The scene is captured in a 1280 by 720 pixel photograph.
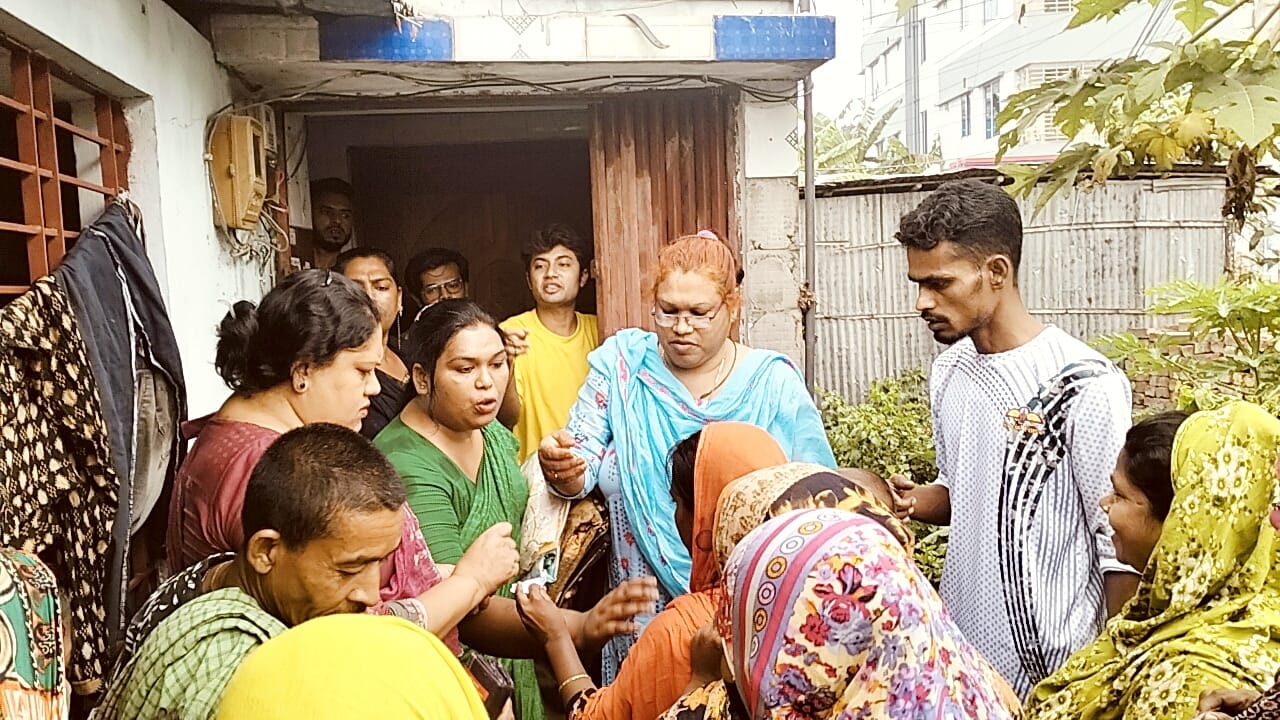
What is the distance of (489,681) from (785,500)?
114 centimetres

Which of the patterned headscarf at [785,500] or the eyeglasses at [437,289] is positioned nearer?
the patterned headscarf at [785,500]

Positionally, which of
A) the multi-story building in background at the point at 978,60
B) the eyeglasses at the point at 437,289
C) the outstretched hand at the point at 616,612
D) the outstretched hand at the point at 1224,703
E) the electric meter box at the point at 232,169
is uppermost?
the multi-story building in background at the point at 978,60

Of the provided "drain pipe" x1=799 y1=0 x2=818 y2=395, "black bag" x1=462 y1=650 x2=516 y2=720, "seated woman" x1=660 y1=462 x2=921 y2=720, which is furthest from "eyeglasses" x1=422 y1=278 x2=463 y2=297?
"seated woman" x1=660 y1=462 x2=921 y2=720

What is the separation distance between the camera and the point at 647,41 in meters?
4.24

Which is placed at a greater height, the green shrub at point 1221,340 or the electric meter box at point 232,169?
the electric meter box at point 232,169

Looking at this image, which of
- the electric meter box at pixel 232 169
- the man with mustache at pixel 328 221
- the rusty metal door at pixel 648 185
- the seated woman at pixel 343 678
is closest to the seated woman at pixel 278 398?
the seated woman at pixel 343 678

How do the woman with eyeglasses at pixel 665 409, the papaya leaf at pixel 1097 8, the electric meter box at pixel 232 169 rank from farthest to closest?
the electric meter box at pixel 232 169
the woman with eyeglasses at pixel 665 409
the papaya leaf at pixel 1097 8

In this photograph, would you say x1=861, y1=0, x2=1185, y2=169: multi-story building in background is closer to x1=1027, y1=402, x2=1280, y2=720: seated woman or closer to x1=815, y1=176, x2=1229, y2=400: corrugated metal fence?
x1=815, y1=176, x2=1229, y2=400: corrugated metal fence

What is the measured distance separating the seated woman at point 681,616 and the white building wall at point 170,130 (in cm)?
193

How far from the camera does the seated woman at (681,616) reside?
1888 millimetres

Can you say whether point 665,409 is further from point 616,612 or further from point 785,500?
point 785,500

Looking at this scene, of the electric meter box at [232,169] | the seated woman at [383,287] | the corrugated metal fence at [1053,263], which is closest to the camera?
the seated woman at [383,287]

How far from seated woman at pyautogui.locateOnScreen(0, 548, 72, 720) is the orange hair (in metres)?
2.02

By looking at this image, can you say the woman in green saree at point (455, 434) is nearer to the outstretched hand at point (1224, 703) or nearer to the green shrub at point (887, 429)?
the outstretched hand at point (1224, 703)
